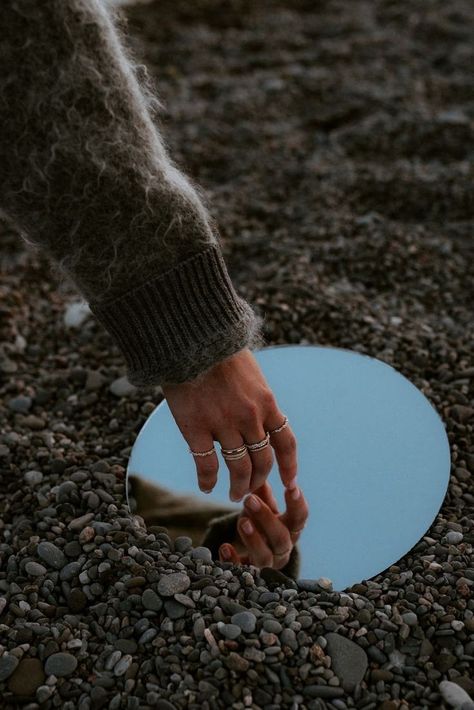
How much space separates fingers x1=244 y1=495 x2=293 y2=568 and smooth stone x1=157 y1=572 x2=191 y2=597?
219 millimetres

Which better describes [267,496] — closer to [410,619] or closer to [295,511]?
[295,511]

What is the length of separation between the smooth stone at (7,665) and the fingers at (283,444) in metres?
0.61

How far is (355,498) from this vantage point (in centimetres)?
168

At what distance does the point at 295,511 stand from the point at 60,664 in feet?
1.92

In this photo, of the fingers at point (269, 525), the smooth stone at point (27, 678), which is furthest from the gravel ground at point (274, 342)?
the fingers at point (269, 525)

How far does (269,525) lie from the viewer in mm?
1658

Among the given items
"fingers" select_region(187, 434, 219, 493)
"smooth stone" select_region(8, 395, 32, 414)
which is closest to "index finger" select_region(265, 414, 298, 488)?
"fingers" select_region(187, 434, 219, 493)

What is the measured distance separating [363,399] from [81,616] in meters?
0.84

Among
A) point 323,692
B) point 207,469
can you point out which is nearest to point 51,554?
point 207,469

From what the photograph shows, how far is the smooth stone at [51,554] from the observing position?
1.53 metres

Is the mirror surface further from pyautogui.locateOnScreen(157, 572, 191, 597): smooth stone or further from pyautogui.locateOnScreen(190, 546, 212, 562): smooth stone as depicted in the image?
pyautogui.locateOnScreen(157, 572, 191, 597): smooth stone

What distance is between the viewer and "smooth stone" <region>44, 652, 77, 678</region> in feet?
4.40

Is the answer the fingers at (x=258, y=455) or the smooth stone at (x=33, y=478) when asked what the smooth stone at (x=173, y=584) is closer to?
the fingers at (x=258, y=455)

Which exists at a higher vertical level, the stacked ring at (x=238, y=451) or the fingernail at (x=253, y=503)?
the stacked ring at (x=238, y=451)
